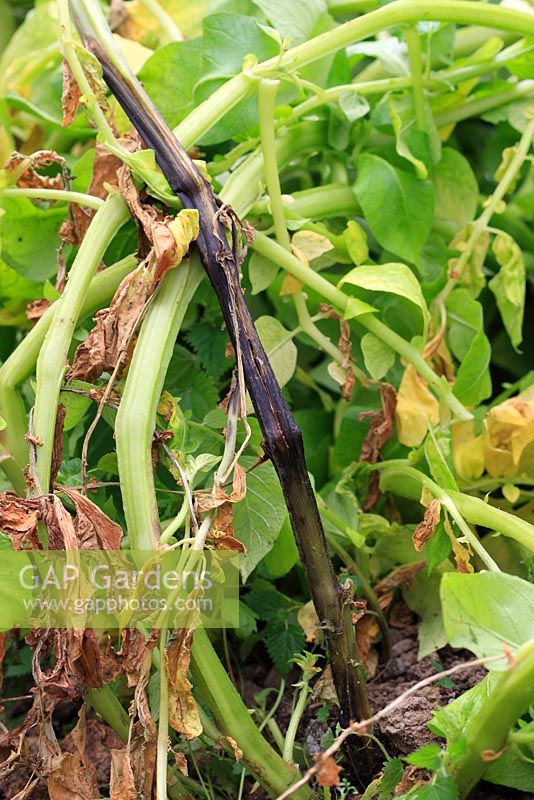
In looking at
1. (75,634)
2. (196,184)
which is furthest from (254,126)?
(75,634)

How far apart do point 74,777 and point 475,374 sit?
40 cm

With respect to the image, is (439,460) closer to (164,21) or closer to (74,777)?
(74,777)

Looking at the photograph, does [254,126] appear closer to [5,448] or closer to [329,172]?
[329,172]

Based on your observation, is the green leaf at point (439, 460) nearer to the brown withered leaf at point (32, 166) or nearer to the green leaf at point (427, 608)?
the green leaf at point (427, 608)

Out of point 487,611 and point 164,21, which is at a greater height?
point 164,21

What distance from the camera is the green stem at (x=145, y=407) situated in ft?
1.62

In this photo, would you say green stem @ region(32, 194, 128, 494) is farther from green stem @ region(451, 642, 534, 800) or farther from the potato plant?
green stem @ region(451, 642, 534, 800)

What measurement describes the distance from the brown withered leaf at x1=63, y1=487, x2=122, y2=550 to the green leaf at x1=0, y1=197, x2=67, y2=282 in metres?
0.31

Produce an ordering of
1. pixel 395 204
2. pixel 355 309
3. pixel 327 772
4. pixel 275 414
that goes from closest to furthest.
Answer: pixel 327 772
pixel 275 414
pixel 355 309
pixel 395 204

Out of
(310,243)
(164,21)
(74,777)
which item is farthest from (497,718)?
(164,21)

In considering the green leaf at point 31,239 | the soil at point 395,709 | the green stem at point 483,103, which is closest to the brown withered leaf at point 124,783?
the soil at point 395,709

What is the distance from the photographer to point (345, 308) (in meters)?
0.63

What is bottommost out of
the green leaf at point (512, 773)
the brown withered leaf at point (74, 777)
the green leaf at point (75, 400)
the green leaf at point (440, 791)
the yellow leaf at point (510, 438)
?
the green leaf at point (512, 773)

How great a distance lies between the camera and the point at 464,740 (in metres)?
0.47
